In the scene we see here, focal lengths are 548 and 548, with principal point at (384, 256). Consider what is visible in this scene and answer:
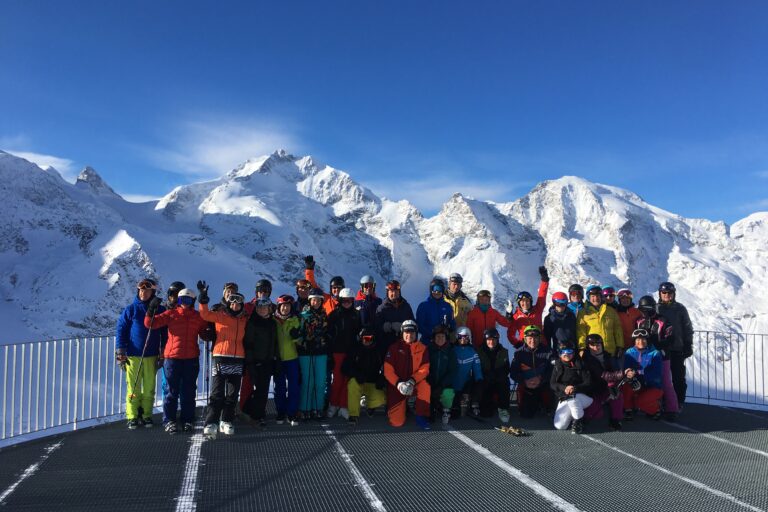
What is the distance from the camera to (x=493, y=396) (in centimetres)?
807

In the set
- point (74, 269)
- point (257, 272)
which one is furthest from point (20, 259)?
point (257, 272)

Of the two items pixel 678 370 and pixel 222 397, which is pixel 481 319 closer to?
pixel 678 370

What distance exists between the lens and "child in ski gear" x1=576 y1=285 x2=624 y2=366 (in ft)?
26.7

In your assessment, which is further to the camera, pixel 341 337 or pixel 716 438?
pixel 341 337

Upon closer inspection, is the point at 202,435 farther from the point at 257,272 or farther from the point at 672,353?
the point at 257,272

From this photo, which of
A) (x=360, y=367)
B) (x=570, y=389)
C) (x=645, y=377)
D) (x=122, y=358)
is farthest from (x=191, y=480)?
(x=645, y=377)

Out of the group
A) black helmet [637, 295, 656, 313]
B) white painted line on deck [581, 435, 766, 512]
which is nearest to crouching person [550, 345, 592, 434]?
white painted line on deck [581, 435, 766, 512]

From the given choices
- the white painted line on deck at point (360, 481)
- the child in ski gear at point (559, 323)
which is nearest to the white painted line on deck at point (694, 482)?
the child in ski gear at point (559, 323)

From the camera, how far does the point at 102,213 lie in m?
171

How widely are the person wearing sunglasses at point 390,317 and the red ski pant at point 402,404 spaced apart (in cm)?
73

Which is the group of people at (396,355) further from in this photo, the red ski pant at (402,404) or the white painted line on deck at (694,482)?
the white painted line on deck at (694,482)

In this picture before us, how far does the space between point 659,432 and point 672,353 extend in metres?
1.67

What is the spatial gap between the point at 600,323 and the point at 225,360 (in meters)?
5.38

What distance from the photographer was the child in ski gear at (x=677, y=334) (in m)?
8.52
